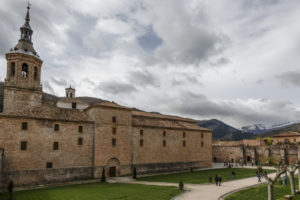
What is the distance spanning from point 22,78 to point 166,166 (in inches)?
1065

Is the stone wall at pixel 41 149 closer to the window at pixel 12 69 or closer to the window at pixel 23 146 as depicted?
the window at pixel 23 146

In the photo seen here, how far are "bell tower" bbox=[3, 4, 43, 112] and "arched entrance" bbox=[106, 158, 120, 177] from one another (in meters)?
13.5

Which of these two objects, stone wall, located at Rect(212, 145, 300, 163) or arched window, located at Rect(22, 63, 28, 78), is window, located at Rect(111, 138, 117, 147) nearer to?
arched window, located at Rect(22, 63, 28, 78)

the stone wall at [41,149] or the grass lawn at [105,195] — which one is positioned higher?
the stone wall at [41,149]

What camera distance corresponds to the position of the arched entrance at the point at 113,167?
32375mm

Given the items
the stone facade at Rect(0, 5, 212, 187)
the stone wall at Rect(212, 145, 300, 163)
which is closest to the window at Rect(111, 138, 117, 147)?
the stone facade at Rect(0, 5, 212, 187)

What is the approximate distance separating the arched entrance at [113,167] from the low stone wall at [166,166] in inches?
140

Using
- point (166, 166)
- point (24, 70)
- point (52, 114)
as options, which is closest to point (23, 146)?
point (52, 114)

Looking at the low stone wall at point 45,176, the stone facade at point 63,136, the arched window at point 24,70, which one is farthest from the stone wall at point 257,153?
the arched window at point 24,70

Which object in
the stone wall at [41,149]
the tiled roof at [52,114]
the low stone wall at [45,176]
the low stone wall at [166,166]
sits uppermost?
the tiled roof at [52,114]

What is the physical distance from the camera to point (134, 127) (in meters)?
36.3

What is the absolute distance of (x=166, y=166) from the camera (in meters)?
39.5

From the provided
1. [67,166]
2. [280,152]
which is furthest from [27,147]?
[280,152]

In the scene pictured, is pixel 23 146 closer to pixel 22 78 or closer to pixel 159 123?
pixel 22 78
